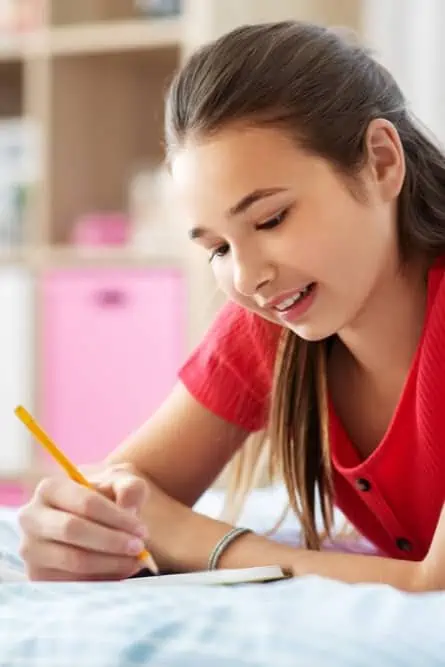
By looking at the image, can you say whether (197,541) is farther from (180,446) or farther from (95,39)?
(95,39)

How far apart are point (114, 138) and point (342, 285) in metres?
2.19

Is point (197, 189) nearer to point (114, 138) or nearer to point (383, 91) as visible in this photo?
point (383, 91)

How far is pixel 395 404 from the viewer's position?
52.4 inches

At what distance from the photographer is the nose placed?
3.64 feet

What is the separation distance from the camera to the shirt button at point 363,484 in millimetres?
1298

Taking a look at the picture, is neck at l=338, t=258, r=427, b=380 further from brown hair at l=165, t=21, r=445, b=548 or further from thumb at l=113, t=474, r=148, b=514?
thumb at l=113, t=474, r=148, b=514

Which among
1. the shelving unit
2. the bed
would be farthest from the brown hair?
the shelving unit

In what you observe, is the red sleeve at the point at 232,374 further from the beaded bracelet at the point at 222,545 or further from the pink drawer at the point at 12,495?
the pink drawer at the point at 12,495

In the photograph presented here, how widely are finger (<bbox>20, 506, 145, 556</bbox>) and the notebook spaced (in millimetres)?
30

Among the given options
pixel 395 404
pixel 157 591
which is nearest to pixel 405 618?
pixel 157 591

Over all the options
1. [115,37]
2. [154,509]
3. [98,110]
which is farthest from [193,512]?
[98,110]

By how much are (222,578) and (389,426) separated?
0.91ft

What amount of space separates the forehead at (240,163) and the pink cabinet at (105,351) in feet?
5.77

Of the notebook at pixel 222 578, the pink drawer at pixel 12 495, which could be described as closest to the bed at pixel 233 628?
the notebook at pixel 222 578
